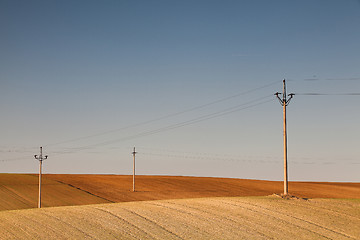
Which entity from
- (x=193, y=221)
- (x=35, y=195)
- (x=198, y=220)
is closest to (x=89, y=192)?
(x=35, y=195)

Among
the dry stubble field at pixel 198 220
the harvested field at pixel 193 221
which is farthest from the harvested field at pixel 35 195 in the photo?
the harvested field at pixel 193 221

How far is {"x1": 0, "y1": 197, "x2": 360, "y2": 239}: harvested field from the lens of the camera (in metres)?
21.2

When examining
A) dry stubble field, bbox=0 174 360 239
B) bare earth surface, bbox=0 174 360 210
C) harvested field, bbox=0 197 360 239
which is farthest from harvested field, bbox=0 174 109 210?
harvested field, bbox=0 197 360 239

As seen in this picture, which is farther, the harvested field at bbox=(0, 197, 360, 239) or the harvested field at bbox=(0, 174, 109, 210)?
→ the harvested field at bbox=(0, 174, 109, 210)

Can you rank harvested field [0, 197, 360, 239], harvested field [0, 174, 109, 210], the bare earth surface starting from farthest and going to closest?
1. the bare earth surface
2. harvested field [0, 174, 109, 210]
3. harvested field [0, 197, 360, 239]

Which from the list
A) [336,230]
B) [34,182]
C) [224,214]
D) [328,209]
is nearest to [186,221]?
[224,214]

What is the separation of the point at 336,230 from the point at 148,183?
57164 mm

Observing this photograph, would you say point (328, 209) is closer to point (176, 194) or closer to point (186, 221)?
point (186, 221)

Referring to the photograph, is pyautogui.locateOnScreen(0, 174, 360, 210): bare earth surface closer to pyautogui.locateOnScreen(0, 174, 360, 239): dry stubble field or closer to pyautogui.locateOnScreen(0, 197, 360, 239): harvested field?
pyautogui.locateOnScreen(0, 174, 360, 239): dry stubble field

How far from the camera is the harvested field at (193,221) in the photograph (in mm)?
21250

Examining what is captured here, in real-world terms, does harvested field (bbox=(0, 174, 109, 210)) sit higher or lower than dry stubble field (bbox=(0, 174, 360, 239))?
lower

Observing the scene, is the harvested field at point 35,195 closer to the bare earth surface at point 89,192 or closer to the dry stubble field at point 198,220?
the bare earth surface at point 89,192

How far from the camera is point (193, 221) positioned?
953 inches

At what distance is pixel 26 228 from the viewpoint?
866 inches
